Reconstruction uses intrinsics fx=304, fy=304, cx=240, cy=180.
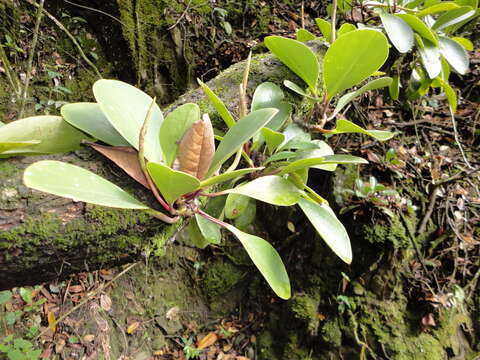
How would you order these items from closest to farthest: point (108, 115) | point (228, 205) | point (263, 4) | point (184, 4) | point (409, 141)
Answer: point (108, 115) < point (228, 205) < point (409, 141) < point (184, 4) < point (263, 4)

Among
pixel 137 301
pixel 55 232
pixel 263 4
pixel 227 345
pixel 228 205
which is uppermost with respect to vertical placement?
pixel 263 4

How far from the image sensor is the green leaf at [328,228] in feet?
2.10

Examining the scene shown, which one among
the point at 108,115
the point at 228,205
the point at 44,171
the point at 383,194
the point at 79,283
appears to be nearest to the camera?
the point at 44,171

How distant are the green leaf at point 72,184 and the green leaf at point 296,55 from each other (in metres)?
0.50

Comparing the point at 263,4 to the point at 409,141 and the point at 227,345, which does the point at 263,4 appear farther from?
the point at 227,345

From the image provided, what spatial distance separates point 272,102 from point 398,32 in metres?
0.48

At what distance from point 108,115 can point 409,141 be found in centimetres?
176

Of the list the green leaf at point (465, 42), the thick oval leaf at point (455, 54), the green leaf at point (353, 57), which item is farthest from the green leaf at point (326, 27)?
the green leaf at point (465, 42)

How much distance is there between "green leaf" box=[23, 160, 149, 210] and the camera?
1.32 feet

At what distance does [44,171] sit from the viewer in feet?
1.38

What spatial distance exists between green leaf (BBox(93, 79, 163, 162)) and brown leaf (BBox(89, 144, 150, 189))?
1.1 inches

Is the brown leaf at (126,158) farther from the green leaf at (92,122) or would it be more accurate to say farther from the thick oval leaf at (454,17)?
the thick oval leaf at (454,17)

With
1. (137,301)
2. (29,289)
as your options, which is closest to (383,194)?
(137,301)

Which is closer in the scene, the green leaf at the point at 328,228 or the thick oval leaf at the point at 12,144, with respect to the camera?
the thick oval leaf at the point at 12,144
